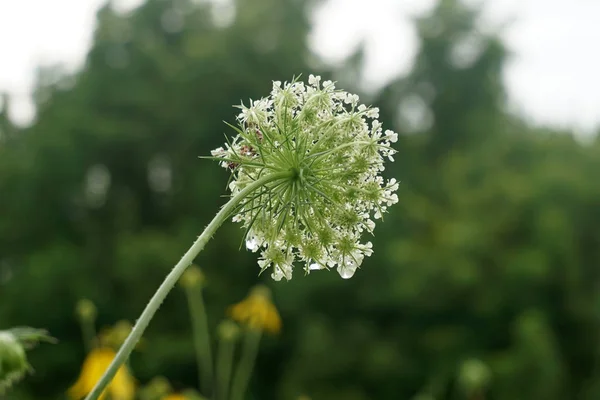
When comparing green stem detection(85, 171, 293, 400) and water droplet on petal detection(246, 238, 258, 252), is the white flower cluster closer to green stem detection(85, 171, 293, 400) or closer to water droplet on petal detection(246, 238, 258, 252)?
water droplet on petal detection(246, 238, 258, 252)

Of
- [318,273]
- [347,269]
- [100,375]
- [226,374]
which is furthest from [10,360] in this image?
[318,273]

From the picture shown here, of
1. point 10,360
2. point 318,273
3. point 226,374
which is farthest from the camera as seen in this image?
point 318,273

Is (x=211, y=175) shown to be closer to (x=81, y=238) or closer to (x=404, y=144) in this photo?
(x=81, y=238)

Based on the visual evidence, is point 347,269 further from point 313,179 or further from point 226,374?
point 226,374

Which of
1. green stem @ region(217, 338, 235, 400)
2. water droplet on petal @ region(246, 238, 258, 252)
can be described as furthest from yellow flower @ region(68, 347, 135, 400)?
water droplet on petal @ region(246, 238, 258, 252)

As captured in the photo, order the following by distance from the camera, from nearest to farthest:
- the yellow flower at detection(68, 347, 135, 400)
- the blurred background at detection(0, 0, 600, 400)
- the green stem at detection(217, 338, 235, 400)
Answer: the yellow flower at detection(68, 347, 135, 400) → the green stem at detection(217, 338, 235, 400) → the blurred background at detection(0, 0, 600, 400)
